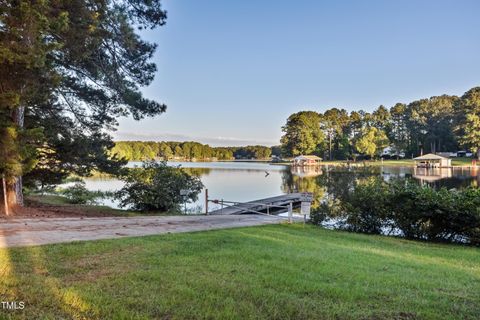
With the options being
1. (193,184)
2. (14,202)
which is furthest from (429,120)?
(14,202)

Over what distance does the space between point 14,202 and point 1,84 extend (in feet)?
12.9

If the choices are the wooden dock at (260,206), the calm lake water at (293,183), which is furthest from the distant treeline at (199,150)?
the wooden dock at (260,206)

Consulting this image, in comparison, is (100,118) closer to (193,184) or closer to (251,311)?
(193,184)

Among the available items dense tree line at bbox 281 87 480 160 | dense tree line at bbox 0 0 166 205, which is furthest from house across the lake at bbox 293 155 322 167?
dense tree line at bbox 0 0 166 205

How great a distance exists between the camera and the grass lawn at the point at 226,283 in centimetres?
330

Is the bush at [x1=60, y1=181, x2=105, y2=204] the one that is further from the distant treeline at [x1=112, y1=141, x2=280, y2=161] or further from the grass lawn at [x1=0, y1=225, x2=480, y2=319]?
the distant treeline at [x1=112, y1=141, x2=280, y2=161]

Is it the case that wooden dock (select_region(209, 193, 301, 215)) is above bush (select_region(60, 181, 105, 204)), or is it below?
below

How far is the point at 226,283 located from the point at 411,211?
8.13 metres

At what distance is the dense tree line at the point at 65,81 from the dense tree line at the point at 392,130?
69.8 metres

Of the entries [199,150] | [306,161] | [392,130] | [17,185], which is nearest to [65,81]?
[17,185]

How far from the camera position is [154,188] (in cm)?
1479

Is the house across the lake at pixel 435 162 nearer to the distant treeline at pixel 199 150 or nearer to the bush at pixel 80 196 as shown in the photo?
the bush at pixel 80 196

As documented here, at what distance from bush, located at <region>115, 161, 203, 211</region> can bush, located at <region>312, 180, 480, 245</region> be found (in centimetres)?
582

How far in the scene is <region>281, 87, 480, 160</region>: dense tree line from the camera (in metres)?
73.1
